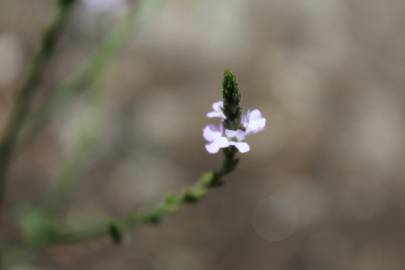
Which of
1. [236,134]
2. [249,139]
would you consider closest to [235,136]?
[236,134]

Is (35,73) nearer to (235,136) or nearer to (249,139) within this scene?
(235,136)

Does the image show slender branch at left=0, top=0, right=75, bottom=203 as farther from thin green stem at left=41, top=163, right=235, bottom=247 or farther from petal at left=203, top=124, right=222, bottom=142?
petal at left=203, top=124, right=222, bottom=142

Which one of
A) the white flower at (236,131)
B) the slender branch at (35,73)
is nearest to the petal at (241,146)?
the white flower at (236,131)

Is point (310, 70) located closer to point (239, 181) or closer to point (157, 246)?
point (239, 181)

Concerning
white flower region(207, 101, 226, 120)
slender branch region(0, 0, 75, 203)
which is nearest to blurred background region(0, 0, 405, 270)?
slender branch region(0, 0, 75, 203)

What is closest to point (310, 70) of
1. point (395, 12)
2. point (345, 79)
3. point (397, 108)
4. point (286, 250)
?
point (345, 79)
